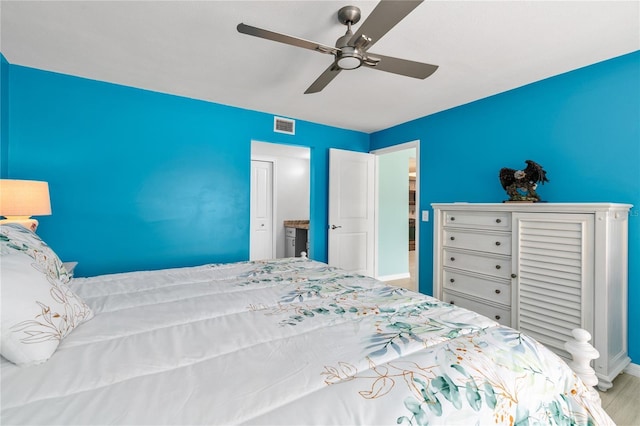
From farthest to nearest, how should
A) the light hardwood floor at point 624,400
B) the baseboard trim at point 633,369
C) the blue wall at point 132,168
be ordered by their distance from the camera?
the blue wall at point 132,168 → the baseboard trim at point 633,369 → the light hardwood floor at point 624,400

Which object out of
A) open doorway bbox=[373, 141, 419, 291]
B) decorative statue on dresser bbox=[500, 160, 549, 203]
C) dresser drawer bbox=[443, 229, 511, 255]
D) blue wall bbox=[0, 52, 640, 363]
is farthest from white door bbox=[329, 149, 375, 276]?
decorative statue on dresser bbox=[500, 160, 549, 203]

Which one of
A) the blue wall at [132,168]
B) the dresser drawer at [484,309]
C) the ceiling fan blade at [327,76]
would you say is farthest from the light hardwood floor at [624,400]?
the blue wall at [132,168]

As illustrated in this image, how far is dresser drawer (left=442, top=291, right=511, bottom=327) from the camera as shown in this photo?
250cm

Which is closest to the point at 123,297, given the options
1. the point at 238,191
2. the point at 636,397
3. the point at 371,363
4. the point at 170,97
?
the point at 371,363

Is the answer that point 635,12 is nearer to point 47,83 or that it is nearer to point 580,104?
point 580,104

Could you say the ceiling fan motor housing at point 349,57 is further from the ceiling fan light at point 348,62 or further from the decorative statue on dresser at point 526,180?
the decorative statue on dresser at point 526,180

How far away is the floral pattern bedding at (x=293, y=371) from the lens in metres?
0.69

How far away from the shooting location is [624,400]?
190 cm

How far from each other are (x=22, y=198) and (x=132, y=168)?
1.01 m

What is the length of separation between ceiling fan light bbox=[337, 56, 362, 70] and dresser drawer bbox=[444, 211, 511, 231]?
5.81ft

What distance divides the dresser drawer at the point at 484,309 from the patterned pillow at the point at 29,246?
2.96 m

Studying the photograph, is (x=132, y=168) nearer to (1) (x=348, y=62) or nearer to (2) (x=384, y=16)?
(1) (x=348, y=62)

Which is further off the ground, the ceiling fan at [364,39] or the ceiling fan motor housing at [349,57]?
the ceiling fan at [364,39]

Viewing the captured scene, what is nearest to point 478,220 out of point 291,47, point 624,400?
point 624,400
